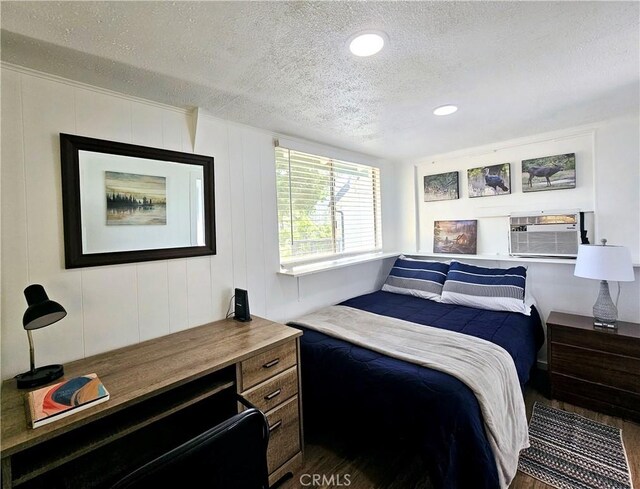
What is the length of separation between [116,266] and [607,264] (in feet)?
10.5

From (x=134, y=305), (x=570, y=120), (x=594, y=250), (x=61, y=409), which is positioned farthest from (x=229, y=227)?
(x=570, y=120)

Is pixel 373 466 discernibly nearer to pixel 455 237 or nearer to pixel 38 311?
pixel 38 311

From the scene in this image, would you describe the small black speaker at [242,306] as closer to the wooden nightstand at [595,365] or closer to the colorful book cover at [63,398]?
the colorful book cover at [63,398]

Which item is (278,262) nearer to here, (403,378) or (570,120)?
(403,378)

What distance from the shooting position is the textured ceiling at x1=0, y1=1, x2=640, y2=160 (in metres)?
1.12

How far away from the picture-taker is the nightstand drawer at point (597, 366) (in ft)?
6.88

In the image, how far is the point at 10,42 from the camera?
4.01 feet

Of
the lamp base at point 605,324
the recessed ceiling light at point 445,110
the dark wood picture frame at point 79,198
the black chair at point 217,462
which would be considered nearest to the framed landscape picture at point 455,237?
the lamp base at point 605,324

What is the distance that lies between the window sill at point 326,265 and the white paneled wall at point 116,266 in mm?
117

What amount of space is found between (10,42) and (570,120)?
11.5ft

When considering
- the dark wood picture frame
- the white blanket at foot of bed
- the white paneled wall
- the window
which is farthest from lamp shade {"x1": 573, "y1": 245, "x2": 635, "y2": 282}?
the dark wood picture frame

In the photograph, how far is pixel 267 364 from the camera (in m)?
1.64

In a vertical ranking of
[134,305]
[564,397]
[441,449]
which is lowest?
[564,397]

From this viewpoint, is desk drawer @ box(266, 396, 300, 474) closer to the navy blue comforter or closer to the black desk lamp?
the navy blue comforter
